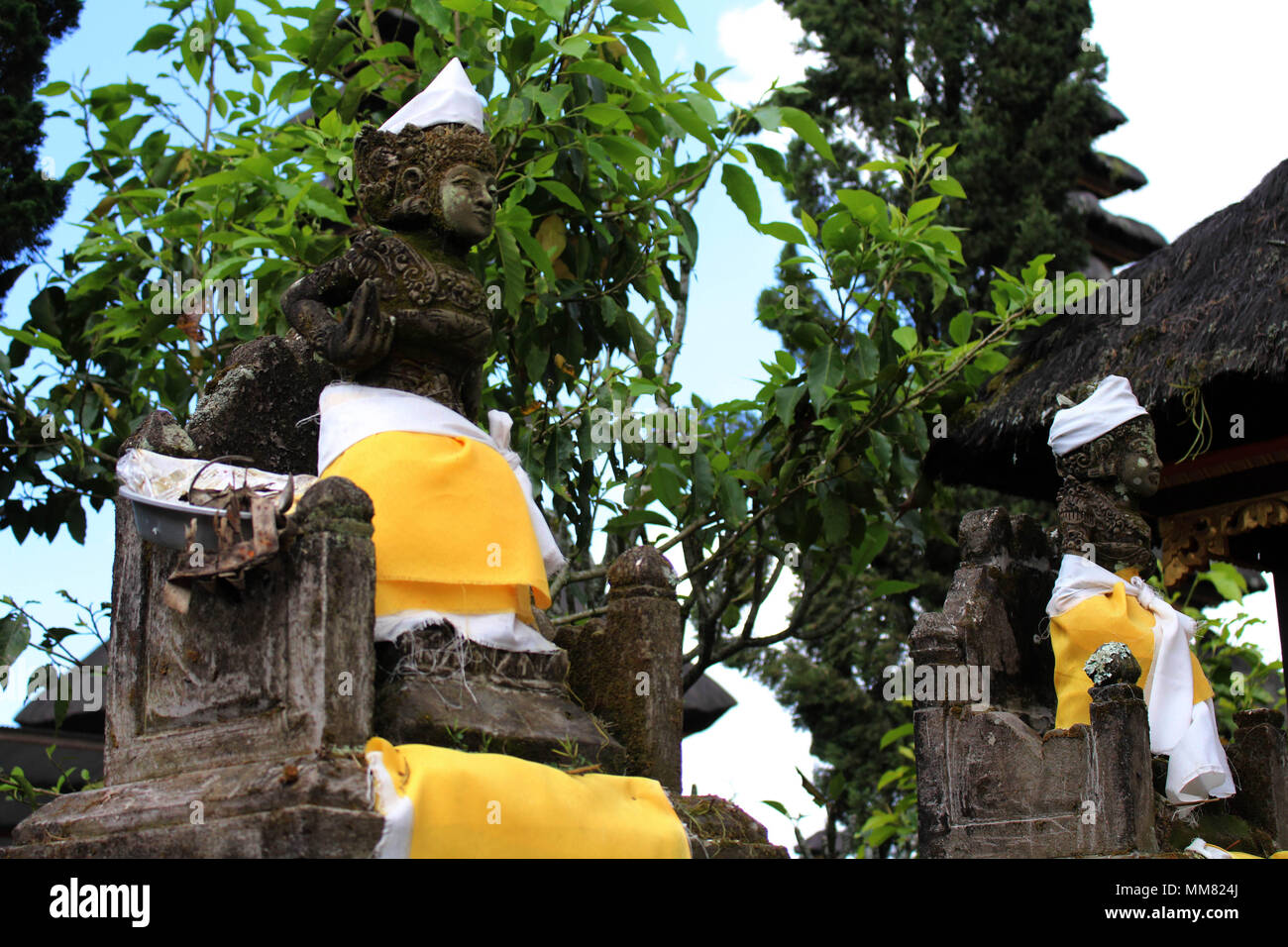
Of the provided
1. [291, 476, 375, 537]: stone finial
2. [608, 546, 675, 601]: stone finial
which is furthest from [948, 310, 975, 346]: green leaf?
[291, 476, 375, 537]: stone finial

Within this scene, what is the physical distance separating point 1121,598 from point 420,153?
325 centimetres

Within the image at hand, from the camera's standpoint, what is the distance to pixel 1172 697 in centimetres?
541

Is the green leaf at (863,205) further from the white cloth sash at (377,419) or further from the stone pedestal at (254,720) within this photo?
the stone pedestal at (254,720)

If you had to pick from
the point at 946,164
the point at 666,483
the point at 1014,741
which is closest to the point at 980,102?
the point at 946,164

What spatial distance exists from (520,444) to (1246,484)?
14.0 ft

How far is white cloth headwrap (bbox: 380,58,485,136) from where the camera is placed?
4395 mm

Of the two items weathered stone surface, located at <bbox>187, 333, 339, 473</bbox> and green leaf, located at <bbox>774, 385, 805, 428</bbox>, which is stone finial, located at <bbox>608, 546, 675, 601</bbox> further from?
green leaf, located at <bbox>774, 385, 805, 428</bbox>

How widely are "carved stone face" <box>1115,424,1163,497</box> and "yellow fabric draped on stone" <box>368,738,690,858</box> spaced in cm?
280

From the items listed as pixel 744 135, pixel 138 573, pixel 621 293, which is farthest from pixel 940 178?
pixel 138 573

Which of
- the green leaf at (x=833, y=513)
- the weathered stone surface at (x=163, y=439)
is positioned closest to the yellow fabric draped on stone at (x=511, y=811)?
the weathered stone surface at (x=163, y=439)

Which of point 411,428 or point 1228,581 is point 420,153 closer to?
point 411,428

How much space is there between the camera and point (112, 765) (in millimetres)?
4078
